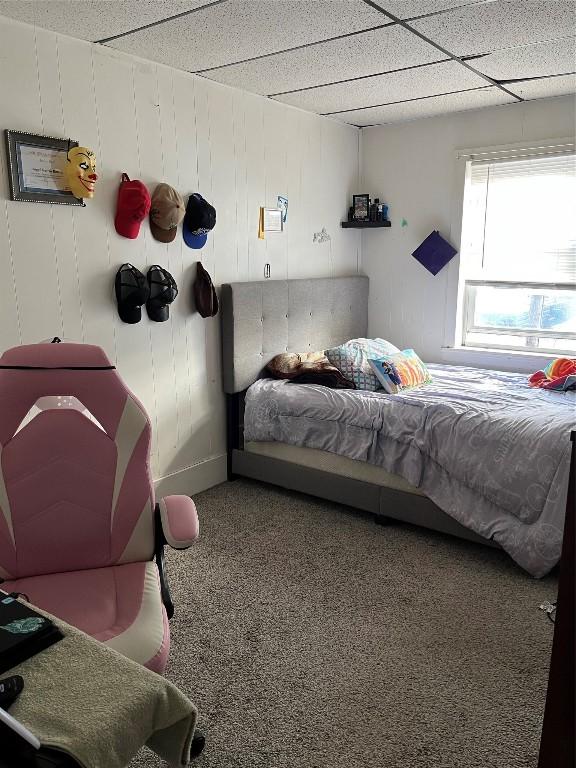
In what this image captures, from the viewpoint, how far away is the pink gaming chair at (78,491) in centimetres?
176

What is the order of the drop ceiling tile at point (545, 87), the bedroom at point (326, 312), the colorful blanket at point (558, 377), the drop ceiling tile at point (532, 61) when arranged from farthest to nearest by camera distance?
the colorful blanket at point (558, 377) < the drop ceiling tile at point (545, 87) < the drop ceiling tile at point (532, 61) < the bedroom at point (326, 312)

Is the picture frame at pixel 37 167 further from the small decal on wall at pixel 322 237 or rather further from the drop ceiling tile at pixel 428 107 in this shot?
the drop ceiling tile at pixel 428 107

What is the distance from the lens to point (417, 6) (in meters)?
2.35

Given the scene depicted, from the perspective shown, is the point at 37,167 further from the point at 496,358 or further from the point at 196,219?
the point at 496,358

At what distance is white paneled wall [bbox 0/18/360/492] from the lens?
8.65ft

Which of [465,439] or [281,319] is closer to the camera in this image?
[465,439]

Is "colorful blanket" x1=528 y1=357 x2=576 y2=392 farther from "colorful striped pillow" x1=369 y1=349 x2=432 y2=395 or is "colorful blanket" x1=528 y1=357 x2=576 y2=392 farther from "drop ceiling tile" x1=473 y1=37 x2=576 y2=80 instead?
"drop ceiling tile" x1=473 y1=37 x2=576 y2=80

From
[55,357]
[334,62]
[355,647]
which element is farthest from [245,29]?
[355,647]

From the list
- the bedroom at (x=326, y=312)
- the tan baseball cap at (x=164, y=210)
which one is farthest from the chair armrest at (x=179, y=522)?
the tan baseball cap at (x=164, y=210)

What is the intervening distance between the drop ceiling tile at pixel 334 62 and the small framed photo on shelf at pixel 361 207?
1269 mm

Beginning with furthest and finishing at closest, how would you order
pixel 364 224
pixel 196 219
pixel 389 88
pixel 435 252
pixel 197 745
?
pixel 364 224 → pixel 435 252 → pixel 389 88 → pixel 196 219 → pixel 197 745

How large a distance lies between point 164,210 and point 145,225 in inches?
5.3

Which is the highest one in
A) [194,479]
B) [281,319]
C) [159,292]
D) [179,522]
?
[159,292]

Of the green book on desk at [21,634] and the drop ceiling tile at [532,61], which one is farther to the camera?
the drop ceiling tile at [532,61]
